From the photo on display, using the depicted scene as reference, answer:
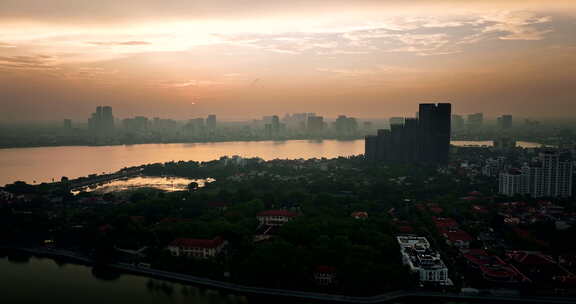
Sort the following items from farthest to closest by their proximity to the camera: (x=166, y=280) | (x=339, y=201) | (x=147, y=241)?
(x=339, y=201), (x=147, y=241), (x=166, y=280)

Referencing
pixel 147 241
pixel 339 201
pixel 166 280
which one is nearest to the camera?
pixel 166 280

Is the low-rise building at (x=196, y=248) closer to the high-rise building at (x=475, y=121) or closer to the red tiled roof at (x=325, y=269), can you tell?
the red tiled roof at (x=325, y=269)

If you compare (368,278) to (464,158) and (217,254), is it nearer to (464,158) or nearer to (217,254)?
(217,254)

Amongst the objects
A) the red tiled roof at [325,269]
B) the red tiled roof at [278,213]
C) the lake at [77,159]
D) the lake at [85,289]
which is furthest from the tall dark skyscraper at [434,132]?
the lake at [85,289]

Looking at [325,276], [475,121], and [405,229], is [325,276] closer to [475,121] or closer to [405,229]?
[405,229]

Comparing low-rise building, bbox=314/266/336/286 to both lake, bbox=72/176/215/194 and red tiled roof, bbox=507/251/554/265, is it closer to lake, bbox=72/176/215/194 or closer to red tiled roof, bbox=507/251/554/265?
red tiled roof, bbox=507/251/554/265

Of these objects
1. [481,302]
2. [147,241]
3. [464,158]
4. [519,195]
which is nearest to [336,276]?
[481,302]

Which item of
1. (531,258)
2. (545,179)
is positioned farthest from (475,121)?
(531,258)
